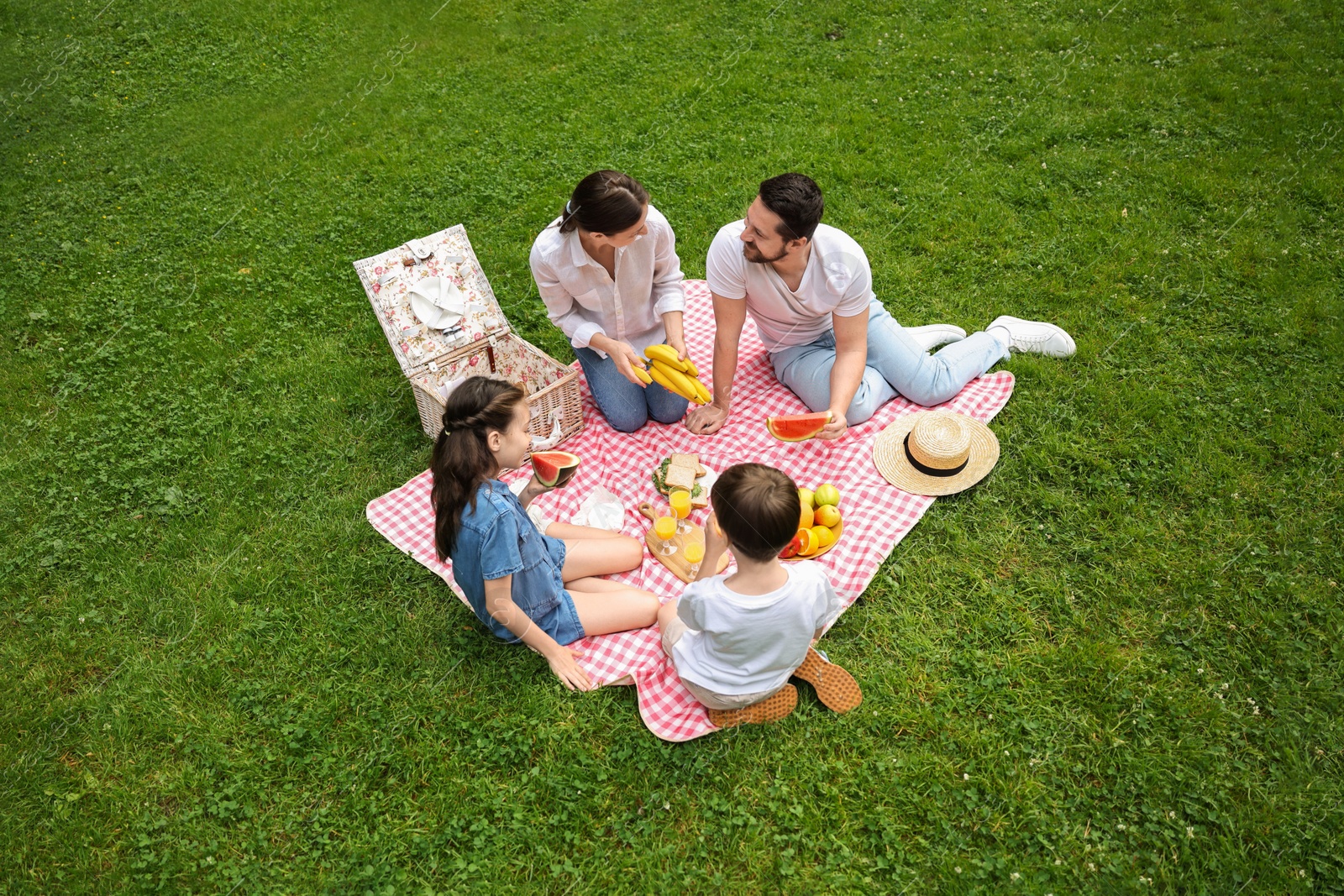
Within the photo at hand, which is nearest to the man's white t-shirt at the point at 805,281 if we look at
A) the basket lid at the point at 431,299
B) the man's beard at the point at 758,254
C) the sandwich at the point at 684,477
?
the man's beard at the point at 758,254

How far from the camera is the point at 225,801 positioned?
3.36 meters

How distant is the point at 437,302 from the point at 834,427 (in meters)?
2.39

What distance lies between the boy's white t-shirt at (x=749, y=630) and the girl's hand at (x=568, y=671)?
439 millimetres

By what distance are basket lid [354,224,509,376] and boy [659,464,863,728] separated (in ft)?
7.19

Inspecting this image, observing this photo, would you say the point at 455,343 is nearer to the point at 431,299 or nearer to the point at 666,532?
the point at 431,299

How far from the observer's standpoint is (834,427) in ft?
14.2

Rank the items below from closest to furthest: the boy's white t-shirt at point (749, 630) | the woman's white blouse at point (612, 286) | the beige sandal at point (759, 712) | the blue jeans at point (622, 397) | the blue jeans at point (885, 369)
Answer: the boy's white t-shirt at point (749, 630) < the beige sandal at point (759, 712) < the woman's white blouse at point (612, 286) < the blue jeans at point (885, 369) < the blue jeans at point (622, 397)

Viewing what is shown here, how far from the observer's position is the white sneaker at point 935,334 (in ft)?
16.7

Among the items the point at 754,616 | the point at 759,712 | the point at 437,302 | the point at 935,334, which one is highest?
the point at 437,302

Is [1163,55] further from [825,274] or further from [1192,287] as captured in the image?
[825,274]

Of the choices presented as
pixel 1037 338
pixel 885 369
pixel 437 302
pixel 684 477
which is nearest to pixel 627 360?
pixel 684 477

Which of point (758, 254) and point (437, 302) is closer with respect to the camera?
point (758, 254)

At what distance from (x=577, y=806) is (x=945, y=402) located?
2931 mm

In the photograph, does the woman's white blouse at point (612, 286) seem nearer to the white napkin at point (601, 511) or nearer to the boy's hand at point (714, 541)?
the white napkin at point (601, 511)
